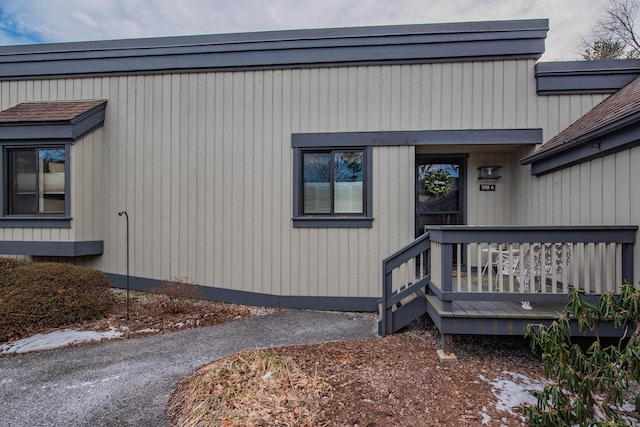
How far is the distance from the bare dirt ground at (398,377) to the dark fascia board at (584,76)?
4.20 metres

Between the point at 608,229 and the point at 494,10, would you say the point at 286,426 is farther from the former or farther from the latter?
the point at 494,10

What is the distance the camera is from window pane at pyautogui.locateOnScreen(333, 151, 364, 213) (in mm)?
5641

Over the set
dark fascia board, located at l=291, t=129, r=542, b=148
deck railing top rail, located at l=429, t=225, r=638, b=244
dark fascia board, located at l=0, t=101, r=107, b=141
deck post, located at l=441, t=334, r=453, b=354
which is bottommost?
deck post, located at l=441, t=334, r=453, b=354

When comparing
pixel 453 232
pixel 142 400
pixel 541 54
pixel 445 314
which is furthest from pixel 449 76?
pixel 142 400

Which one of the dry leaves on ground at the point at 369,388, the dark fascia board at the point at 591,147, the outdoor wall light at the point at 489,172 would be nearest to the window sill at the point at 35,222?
the dry leaves on ground at the point at 369,388

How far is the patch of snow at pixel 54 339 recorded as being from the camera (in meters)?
3.94

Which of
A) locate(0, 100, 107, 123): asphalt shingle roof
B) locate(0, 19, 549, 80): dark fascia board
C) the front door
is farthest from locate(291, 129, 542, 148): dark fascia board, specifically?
locate(0, 100, 107, 123): asphalt shingle roof

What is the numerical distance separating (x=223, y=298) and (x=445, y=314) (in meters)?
4.00

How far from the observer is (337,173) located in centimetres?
566

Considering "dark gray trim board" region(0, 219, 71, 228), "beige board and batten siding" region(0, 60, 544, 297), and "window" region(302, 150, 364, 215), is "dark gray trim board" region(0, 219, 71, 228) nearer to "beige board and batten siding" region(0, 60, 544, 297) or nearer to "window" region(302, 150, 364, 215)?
"beige board and batten siding" region(0, 60, 544, 297)

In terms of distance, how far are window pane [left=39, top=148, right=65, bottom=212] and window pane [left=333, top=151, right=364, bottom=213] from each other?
5064mm

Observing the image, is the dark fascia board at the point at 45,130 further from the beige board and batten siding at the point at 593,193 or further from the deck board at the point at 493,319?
the beige board and batten siding at the point at 593,193

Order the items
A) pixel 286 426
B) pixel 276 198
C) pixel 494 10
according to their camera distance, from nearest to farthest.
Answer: pixel 286 426 < pixel 276 198 < pixel 494 10

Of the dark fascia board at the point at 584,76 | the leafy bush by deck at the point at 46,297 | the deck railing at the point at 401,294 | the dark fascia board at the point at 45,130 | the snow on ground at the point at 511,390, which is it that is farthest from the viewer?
the dark fascia board at the point at 45,130
